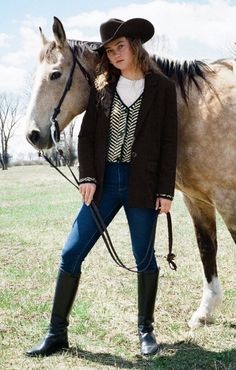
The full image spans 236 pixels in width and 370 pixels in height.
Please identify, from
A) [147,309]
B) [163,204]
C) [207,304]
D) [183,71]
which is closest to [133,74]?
[183,71]

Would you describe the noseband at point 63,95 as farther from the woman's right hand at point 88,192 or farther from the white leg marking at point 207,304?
the white leg marking at point 207,304

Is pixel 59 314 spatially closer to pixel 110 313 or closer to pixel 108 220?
pixel 108 220

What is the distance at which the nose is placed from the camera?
339 cm

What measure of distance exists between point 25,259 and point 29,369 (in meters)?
4.01

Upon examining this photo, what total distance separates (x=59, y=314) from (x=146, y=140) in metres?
1.38

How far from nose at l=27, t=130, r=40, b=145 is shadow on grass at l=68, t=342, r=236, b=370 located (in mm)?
1530

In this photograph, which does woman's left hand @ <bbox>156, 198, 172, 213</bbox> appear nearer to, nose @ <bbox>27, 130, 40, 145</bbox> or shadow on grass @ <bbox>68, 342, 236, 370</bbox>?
nose @ <bbox>27, 130, 40, 145</bbox>

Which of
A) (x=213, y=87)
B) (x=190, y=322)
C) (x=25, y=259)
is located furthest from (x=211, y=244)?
(x=25, y=259)

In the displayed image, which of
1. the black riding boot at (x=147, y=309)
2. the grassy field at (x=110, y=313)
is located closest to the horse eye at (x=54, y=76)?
the black riding boot at (x=147, y=309)

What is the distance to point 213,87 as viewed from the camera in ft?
11.9

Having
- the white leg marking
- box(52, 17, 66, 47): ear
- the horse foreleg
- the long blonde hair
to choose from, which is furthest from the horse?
the white leg marking

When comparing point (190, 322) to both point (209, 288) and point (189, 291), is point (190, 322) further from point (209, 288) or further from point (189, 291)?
point (189, 291)

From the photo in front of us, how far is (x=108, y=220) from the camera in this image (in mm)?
3492

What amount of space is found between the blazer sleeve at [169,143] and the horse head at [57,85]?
0.64 meters
